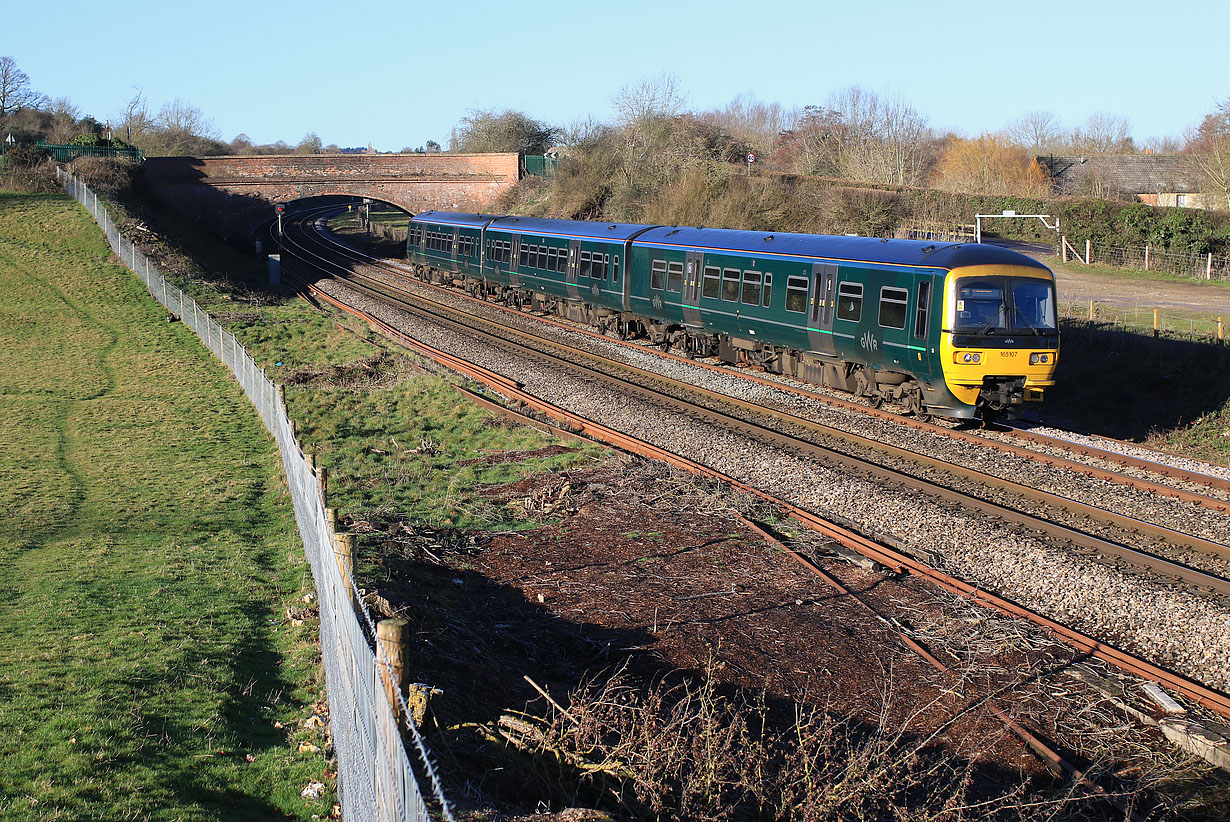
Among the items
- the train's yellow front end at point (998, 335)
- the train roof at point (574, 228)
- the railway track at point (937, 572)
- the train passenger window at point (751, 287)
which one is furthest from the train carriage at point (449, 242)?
the train's yellow front end at point (998, 335)

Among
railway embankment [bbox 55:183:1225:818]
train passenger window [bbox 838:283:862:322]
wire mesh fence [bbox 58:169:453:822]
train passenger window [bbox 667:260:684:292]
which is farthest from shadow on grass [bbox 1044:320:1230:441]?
wire mesh fence [bbox 58:169:453:822]

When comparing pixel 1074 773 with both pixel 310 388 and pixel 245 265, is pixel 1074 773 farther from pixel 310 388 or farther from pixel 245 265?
pixel 245 265

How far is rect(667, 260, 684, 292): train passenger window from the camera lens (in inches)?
960

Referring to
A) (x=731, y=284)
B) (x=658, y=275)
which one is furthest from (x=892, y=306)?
(x=658, y=275)

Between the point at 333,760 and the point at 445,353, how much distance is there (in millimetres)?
19971

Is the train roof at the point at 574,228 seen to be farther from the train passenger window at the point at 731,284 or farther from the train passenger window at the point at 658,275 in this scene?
the train passenger window at the point at 731,284

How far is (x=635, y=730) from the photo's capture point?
6.27 m

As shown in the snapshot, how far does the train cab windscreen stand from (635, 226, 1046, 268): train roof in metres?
0.34

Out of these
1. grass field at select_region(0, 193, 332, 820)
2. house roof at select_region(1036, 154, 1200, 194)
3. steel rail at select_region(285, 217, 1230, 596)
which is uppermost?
house roof at select_region(1036, 154, 1200, 194)

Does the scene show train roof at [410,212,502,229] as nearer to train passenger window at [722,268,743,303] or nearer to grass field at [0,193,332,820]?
grass field at [0,193,332,820]

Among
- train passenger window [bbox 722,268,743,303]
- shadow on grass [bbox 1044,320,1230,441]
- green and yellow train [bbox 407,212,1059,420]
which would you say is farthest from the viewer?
train passenger window [bbox 722,268,743,303]

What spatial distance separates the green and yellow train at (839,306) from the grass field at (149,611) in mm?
10601

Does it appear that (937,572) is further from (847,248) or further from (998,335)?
(847,248)

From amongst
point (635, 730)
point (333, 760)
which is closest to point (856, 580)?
point (635, 730)
